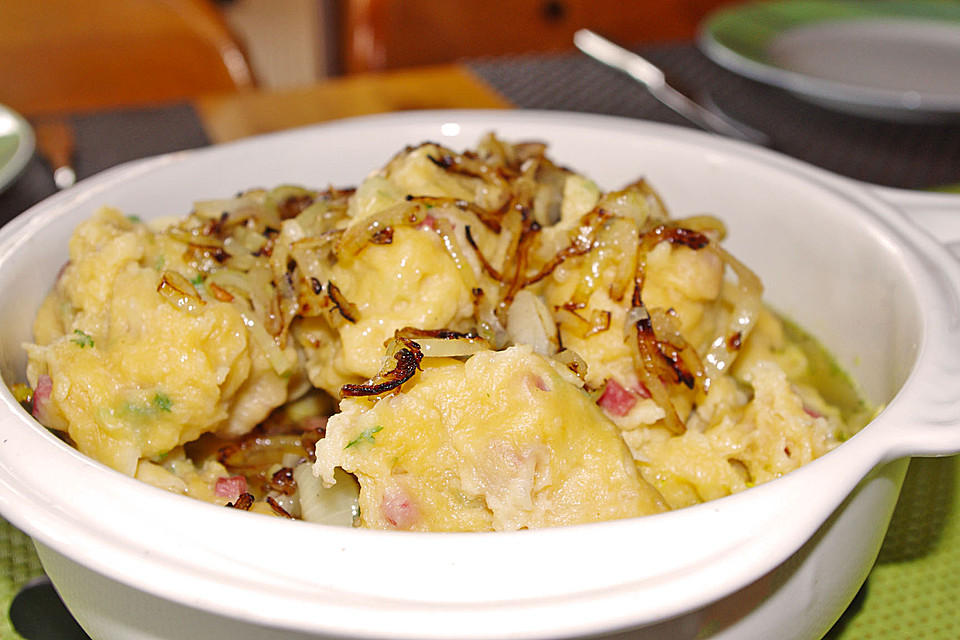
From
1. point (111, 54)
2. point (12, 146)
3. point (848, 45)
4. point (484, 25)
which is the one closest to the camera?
point (12, 146)

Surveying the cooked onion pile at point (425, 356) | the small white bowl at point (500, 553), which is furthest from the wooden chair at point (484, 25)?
the small white bowl at point (500, 553)

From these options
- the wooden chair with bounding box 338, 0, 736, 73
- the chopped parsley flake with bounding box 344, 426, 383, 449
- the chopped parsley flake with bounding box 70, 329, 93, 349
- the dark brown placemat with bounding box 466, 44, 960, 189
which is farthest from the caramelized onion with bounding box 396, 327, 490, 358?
the wooden chair with bounding box 338, 0, 736, 73

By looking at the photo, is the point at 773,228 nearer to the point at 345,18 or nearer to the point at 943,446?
the point at 943,446

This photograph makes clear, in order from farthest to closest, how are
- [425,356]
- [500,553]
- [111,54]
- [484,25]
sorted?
[484,25]
[111,54]
[425,356]
[500,553]

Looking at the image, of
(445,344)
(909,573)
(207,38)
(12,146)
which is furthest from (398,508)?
(207,38)

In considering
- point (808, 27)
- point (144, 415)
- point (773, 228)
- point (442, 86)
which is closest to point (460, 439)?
point (144, 415)

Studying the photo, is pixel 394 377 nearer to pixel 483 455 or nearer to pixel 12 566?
pixel 483 455
